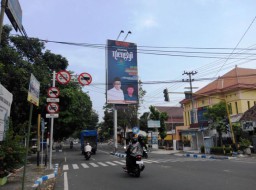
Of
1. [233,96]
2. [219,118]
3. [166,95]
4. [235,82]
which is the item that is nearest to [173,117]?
[233,96]

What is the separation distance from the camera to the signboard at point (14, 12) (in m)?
7.51

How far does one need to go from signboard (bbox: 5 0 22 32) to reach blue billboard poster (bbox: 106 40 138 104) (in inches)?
1178

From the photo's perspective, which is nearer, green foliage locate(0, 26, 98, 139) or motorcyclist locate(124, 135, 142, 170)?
motorcyclist locate(124, 135, 142, 170)

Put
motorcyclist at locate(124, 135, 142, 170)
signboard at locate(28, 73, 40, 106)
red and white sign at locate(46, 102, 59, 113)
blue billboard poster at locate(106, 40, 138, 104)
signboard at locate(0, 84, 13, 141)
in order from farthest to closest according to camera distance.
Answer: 1. blue billboard poster at locate(106, 40, 138, 104)
2. red and white sign at locate(46, 102, 59, 113)
3. motorcyclist at locate(124, 135, 142, 170)
4. signboard at locate(0, 84, 13, 141)
5. signboard at locate(28, 73, 40, 106)

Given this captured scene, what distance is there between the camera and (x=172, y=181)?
1098cm

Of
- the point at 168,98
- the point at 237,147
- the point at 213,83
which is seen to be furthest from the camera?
the point at 213,83

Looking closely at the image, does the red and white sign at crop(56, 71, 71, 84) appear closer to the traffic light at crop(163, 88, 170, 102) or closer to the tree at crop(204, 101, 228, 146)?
the traffic light at crop(163, 88, 170, 102)

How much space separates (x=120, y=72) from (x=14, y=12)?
3156 centimetres

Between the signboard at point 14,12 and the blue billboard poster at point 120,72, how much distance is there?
29920mm

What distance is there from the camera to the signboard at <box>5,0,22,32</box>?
7.51 metres

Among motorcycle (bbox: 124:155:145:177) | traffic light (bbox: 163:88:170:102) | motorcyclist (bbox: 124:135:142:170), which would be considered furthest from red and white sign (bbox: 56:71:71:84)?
traffic light (bbox: 163:88:170:102)

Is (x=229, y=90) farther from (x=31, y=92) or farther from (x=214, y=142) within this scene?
(x=31, y=92)

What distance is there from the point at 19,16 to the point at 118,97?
31.0 m

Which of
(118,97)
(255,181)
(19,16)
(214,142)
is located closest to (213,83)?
(214,142)
